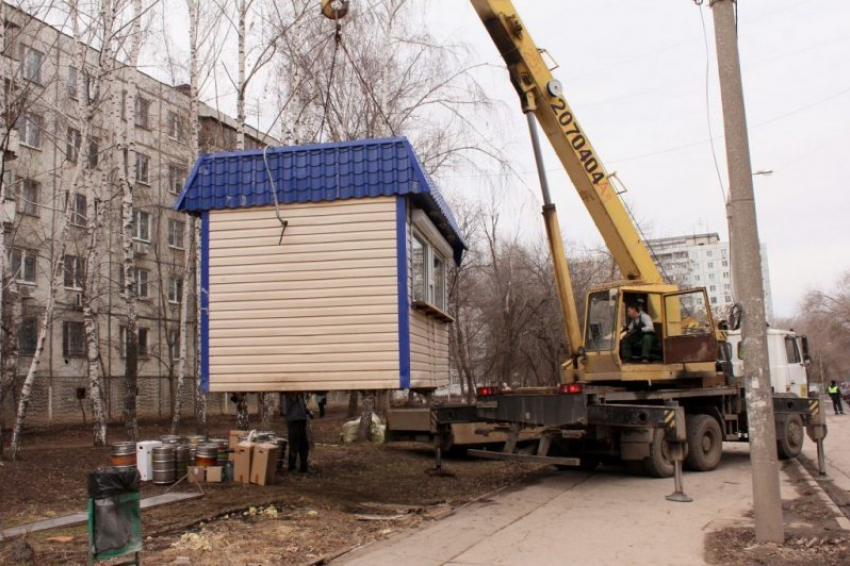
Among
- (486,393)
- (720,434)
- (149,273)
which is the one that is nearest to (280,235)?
(486,393)

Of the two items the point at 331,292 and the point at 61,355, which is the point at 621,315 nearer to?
the point at 331,292

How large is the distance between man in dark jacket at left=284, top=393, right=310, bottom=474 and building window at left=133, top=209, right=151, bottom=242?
2159 centimetres

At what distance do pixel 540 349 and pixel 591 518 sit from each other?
26211 millimetres

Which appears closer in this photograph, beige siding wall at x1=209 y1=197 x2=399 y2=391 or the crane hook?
beige siding wall at x1=209 y1=197 x2=399 y2=391

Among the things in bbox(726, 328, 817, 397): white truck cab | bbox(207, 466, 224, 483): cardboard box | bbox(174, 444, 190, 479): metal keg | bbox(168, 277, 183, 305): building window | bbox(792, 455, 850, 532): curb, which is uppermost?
bbox(168, 277, 183, 305): building window

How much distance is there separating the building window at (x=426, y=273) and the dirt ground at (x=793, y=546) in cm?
469

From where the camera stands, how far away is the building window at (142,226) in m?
30.9

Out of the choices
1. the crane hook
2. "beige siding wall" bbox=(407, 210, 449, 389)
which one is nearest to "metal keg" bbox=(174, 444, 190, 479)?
Answer: "beige siding wall" bbox=(407, 210, 449, 389)

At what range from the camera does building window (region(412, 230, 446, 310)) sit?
32.8ft

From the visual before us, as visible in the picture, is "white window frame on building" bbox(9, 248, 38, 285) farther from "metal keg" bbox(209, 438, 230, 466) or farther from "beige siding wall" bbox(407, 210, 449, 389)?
"beige siding wall" bbox(407, 210, 449, 389)

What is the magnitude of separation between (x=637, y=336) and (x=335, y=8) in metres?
6.96

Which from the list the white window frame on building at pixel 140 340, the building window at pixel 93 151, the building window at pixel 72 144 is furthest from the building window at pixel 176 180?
the white window frame on building at pixel 140 340

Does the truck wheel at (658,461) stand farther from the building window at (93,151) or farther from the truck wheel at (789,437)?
the building window at (93,151)

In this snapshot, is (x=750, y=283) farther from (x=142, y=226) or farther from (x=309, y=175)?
(x=142, y=226)
